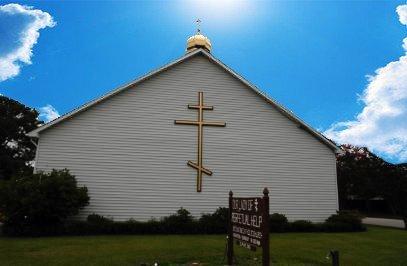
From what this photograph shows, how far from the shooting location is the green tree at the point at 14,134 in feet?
170

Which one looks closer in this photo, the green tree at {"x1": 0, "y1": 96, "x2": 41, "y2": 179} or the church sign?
the church sign

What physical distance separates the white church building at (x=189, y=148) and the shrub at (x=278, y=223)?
1.21m

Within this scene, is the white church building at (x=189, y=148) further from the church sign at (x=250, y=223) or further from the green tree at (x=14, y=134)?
the green tree at (x=14, y=134)

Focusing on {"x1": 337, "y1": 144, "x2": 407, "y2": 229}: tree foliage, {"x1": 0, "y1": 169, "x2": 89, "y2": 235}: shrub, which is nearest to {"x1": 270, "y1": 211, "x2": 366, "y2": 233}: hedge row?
{"x1": 337, "y1": 144, "x2": 407, "y2": 229}: tree foliage

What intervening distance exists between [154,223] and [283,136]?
8.92 meters

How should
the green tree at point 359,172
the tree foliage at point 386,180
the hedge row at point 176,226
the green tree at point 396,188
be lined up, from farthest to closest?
1. the green tree at point 359,172
2. the tree foliage at point 386,180
3. the green tree at point 396,188
4. the hedge row at point 176,226

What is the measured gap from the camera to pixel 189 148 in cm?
2316

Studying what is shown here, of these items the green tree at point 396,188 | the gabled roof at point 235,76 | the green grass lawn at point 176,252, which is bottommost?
the green grass lawn at point 176,252

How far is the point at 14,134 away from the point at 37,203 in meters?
37.9

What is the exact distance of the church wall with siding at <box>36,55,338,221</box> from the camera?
2184 cm

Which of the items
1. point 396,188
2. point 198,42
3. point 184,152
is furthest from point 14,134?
point 396,188

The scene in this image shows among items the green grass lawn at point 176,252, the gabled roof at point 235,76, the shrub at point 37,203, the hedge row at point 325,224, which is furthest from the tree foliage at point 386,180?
the shrub at point 37,203

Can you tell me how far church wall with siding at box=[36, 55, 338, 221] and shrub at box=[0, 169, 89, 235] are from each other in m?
1.84

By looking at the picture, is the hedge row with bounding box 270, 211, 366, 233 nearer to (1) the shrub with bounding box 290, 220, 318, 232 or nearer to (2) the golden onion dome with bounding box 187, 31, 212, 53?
(1) the shrub with bounding box 290, 220, 318, 232
